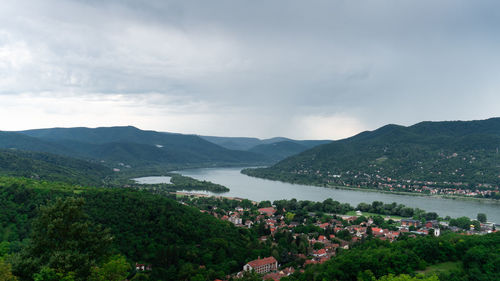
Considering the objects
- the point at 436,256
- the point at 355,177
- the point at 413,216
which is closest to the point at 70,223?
the point at 436,256

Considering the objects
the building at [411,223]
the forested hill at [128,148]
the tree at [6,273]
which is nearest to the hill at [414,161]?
the building at [411,223]

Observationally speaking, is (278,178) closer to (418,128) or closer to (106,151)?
(418,128)

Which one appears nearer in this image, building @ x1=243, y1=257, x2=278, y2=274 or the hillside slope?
building @ x1=243, y1=257, x2=278, y2=274

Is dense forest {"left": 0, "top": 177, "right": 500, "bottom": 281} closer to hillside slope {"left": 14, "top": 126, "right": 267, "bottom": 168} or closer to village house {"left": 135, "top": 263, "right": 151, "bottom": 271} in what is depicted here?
village house {"left": 135, "top": 263, "right": 151, "bottom": 271}

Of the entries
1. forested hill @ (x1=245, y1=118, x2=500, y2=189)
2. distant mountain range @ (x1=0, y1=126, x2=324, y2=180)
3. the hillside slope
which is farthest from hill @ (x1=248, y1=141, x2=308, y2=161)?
forested hill @ (x1=245, y1=118, x2=500, y2=189)

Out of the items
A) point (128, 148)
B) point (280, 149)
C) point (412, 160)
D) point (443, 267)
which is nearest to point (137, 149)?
point (128, 148)
